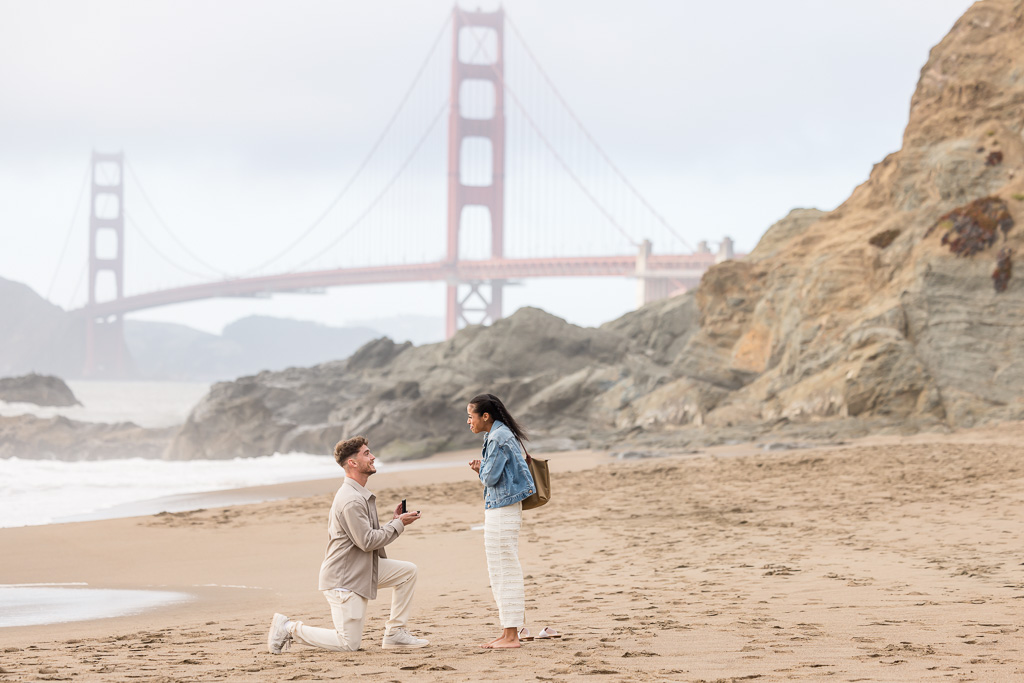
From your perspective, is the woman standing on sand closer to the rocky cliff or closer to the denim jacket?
the denim jacket

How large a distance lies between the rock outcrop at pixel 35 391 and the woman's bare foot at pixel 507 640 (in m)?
32.9

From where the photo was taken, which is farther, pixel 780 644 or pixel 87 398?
pixel 87 398

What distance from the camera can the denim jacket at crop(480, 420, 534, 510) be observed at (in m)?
4.27

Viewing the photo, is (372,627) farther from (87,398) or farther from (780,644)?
(87,398)

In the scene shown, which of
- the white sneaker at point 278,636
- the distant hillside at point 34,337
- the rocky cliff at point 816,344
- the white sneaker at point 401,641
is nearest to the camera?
the white sneaker at point 278,636

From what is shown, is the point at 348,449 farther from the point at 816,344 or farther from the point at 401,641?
the point at 816,344

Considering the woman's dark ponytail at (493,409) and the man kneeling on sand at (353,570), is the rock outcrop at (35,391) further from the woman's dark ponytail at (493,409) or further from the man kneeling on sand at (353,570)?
the woman's dark ponytail at (493,409)

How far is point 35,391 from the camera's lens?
35344mm

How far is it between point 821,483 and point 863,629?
5.52 metres

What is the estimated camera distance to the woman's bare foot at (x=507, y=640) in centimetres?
412

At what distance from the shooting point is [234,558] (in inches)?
297

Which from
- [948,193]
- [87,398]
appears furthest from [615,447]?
[87,398]

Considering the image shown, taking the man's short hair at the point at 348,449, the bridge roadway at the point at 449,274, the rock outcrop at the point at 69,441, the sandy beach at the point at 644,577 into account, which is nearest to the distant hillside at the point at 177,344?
the bridge roadway at the point at 449,274

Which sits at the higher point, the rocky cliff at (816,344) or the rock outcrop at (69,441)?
the rocky cliff at (816,344)
